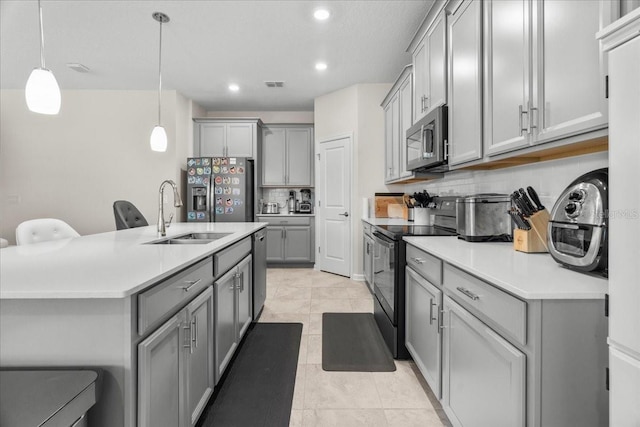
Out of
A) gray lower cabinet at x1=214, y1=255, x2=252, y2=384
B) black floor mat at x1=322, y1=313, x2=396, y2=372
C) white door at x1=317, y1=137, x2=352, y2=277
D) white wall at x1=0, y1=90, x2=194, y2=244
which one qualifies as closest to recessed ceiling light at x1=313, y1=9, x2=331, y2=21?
white door at x1=317, y1=137, x2=352, y2=277

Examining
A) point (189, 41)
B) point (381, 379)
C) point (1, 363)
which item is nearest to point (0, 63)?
point (189, 41)

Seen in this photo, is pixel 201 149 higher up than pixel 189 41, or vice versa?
pixel 189 41

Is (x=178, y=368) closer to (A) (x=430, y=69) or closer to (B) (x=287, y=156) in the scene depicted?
(A) (x=430, y=69)

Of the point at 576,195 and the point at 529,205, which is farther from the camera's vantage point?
the point at 529,205

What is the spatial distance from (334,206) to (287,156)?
145 cm

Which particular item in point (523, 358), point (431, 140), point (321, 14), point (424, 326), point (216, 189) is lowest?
point (424, 326)

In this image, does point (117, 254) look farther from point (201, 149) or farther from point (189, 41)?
point (201, 149)

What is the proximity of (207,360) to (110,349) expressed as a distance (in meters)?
0.77

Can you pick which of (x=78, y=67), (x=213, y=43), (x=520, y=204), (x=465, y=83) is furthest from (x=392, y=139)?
(x=78, y=67)

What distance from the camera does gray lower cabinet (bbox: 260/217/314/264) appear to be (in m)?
5.57

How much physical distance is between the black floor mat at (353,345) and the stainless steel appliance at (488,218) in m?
1.07

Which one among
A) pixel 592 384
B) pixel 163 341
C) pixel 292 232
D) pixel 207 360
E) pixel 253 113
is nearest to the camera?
pixel 592 384

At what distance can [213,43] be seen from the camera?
3.53 metres

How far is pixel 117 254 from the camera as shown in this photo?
1.58 metres
